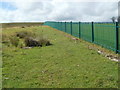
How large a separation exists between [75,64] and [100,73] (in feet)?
5.01

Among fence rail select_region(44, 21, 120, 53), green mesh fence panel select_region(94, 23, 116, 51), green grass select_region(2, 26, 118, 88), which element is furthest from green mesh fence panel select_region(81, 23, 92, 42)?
green grass select_region(2, 26, 118, 88)

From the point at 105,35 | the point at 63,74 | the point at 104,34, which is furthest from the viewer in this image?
the point at 104,34

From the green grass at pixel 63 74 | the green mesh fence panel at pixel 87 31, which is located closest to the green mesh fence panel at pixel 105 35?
the green mesh fence panel at pixel 87 31

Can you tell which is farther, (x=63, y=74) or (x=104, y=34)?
(x=104, y=34)

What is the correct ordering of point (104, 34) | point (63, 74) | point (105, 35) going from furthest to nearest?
1. point (104, 34)
2. point (105, 35)
3. point (63, 74)

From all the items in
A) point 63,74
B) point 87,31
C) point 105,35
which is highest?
point 87,31

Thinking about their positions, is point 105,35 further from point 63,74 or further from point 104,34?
point 63,74

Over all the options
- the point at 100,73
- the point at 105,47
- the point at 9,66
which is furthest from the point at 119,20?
the point at 9,66

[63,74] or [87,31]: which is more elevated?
[87,31]

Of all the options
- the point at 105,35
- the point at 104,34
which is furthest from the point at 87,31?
the point at 105,35

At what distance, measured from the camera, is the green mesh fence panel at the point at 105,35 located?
34.5ft

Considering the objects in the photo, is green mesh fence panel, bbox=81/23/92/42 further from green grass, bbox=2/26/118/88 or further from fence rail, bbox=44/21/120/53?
Answer: green grass, bbox=2/26/118/88

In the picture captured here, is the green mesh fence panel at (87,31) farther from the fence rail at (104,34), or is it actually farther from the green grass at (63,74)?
the green grass at (63,74)

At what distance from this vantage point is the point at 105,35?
11875 millimetres
